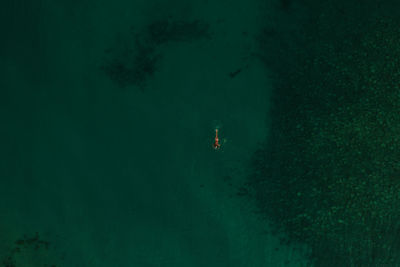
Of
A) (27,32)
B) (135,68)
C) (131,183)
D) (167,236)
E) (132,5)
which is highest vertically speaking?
(132,5)

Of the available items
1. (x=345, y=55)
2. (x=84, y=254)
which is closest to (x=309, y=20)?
(x=345, y=55)

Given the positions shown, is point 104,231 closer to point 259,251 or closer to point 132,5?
point 259,251

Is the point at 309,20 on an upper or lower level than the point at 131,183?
upper
